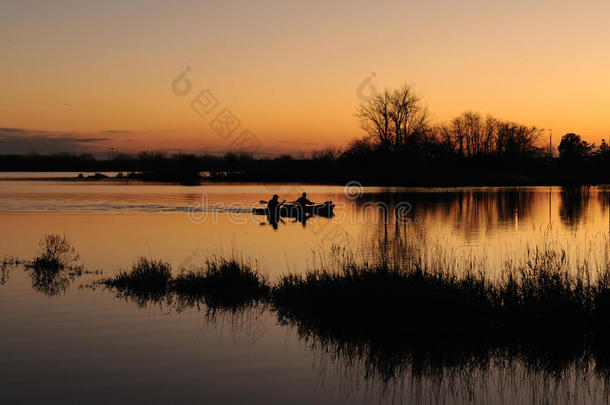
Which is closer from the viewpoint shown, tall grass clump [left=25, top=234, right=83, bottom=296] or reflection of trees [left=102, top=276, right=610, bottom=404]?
reflection of trees [left=102, top=276, right=610, bottom=404]

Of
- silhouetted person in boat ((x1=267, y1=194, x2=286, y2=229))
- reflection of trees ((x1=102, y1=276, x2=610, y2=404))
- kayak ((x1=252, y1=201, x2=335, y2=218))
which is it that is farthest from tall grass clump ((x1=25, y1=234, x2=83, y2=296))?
kayak ((x1=252, y1=201, x2=335, y2=218))

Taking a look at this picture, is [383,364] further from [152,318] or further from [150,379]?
[152,318]

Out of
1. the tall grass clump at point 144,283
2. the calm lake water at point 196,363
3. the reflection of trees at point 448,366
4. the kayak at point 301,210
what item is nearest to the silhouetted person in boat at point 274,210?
the kayak at point 301,210

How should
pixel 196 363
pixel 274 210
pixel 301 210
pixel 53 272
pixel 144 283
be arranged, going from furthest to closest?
pixel 301 210 < pixel 274 210 < pixel 53 272 < pixel 144 283 < pixel 196 363

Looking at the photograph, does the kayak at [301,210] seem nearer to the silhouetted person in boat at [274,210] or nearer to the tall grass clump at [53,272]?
the silhouetted person in boat at [274,210]

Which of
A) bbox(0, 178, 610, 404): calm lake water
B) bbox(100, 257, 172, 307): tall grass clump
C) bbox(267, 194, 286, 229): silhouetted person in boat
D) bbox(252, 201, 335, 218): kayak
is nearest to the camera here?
bbox(0, 178, 610, 404): calm lake water

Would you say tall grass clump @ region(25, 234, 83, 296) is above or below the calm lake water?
above

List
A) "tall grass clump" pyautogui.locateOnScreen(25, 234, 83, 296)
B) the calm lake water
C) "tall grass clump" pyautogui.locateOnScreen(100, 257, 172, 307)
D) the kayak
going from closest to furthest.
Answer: the calm lake water < "tall grass clump" pyautogui.locateOnScreen(100, 257, 172, 307) < "tall grass clump" pyautogui.locateOnScreen(25, 234, 83, 296) < the kayak

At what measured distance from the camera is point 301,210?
4103 cm

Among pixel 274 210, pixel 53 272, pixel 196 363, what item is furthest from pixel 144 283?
pixel 274 210

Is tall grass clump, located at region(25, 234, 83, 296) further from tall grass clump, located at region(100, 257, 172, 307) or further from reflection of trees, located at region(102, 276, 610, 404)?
reflection of trees, located at region(102, 276, 610, 404)

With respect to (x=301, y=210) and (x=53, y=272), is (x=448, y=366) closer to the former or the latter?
(x=53, y=272)

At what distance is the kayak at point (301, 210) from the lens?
40.2 metres

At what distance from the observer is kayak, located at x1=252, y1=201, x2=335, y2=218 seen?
4025cm
